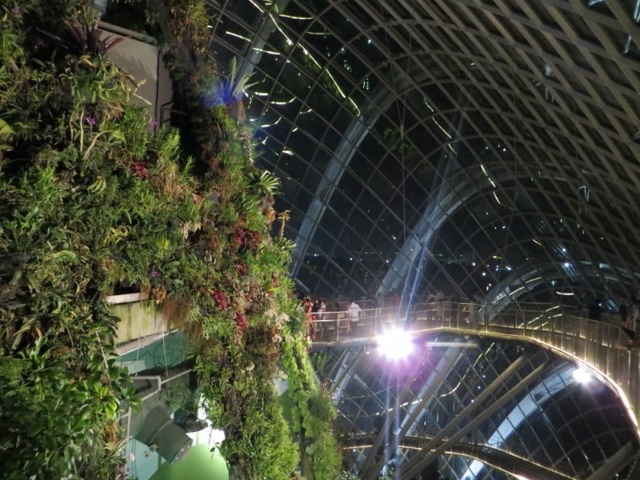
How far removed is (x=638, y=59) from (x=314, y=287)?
21.9 m

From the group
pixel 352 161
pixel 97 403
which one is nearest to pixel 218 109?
pixel 97 403

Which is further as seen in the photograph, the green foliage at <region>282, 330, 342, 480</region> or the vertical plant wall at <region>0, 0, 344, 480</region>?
the green foliage at <region>282, 330, 342, 480</region>

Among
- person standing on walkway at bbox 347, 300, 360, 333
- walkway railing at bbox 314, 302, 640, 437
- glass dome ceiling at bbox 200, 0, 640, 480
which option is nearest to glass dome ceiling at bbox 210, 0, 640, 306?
glass dome ceiling at bbox 200, 0, 640, 480

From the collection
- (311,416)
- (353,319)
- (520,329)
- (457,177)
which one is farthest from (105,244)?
(457,177)

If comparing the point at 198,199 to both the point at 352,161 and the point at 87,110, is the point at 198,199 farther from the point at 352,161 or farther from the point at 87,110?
the point at 352,161

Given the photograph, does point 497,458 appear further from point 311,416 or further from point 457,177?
point 311,416

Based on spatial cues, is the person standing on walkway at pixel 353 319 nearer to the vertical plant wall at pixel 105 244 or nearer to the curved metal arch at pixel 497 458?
the curved metal arch at pixel 497 458

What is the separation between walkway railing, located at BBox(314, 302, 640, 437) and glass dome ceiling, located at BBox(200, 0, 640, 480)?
1.19 metres

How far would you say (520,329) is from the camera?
19594 mm

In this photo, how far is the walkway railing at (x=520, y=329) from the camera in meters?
11.9

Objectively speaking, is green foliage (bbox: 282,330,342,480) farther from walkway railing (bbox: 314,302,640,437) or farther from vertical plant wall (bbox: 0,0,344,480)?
walkway railing (bbox: 314,302,640,437)

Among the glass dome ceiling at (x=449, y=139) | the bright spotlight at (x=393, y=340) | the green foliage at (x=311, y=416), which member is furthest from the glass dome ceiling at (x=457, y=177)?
the green foliage at (x=311, y=416)

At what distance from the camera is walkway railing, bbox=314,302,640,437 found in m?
11.9

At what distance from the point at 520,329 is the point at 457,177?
11957 millimetres
